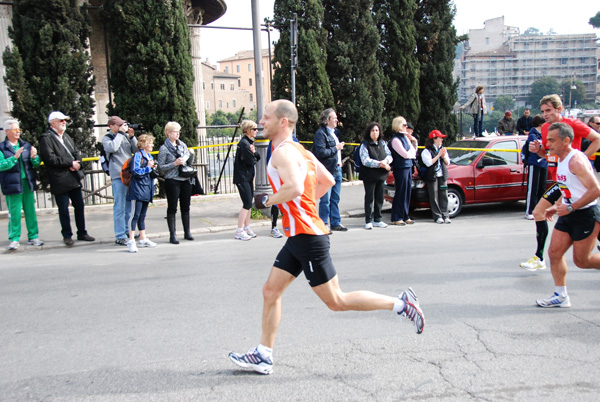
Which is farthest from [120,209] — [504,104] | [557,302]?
[504,104]

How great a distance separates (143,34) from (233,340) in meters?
10.1

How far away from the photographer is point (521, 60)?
157625 mm

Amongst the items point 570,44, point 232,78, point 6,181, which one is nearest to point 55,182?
point 6,181

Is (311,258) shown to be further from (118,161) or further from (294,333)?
(118,161)

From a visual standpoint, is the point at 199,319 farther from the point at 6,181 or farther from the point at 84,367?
the point at 6,181

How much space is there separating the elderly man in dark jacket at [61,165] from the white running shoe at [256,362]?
19.6 ft

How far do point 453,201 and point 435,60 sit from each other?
9.48m

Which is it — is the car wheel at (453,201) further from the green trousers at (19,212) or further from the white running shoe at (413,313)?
the green trousers at (19,212)

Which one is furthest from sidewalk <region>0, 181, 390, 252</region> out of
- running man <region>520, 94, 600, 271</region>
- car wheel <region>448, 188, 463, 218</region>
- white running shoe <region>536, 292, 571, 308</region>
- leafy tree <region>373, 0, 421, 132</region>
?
white running shoe <region>536, 292, 571, 308</region>

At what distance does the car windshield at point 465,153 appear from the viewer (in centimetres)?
1134

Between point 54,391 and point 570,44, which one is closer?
point 54,391

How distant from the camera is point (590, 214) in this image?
4.85 m

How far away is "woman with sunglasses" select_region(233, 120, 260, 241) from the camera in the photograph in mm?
8969

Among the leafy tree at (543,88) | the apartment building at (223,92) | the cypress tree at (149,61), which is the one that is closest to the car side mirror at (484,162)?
the cypress tree at (149,61)
